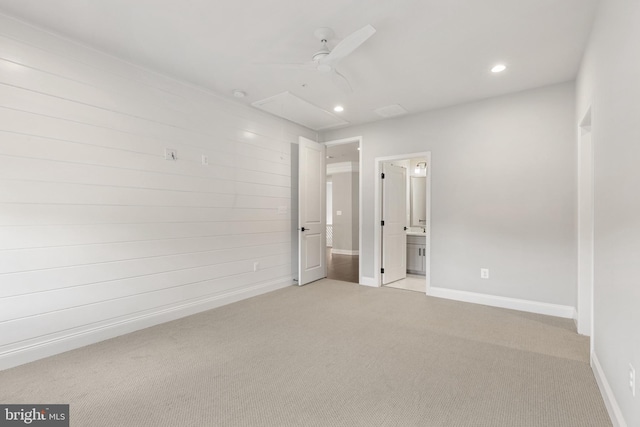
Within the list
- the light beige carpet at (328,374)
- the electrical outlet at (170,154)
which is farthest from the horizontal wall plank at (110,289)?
the electrical outlet at (170,154)

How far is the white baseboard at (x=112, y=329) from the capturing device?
2.48 metres

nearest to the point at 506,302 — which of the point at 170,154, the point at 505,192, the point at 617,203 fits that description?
the point at 505,192

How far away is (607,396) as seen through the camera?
1.92 metres

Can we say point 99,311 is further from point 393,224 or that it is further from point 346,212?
point 346,212

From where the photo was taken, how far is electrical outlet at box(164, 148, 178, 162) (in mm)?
3464

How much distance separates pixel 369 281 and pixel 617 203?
3.72 metres

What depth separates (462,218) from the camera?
4.28 m

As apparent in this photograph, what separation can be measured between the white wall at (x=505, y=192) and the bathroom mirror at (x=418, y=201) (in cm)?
230

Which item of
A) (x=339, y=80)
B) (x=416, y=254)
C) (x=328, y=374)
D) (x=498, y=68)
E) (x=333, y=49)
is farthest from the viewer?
(x=416, y=254)

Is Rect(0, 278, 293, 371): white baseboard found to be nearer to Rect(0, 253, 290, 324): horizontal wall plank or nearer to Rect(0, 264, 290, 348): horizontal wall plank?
Rect(0, 264, 290, 348): horizontal wall plank

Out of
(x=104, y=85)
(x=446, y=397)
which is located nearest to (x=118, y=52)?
(x=104, y=85)

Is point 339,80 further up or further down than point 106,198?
further up

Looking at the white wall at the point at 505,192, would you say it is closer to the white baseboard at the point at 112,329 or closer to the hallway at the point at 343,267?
the hallway at the point at 343,267

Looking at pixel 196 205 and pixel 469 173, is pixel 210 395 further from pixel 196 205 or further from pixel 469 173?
pixel 469 173
